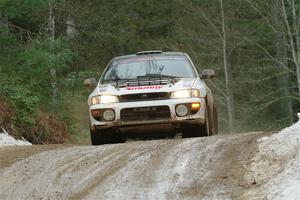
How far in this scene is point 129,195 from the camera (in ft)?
22.3

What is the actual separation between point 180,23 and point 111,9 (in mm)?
4083

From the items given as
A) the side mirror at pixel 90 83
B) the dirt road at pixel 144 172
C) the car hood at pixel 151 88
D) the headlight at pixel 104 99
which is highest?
the side mirror at pixel 90 83

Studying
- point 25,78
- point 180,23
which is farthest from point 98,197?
point 180,23

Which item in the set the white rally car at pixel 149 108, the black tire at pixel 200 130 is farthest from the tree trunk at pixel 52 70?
the black tire at pixel 200 130

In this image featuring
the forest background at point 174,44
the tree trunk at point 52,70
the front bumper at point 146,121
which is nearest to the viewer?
the front bumper at point 146,121

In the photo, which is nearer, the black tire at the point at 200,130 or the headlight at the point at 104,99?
the headlight at the point at 104,99

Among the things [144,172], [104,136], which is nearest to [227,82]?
[104,136]

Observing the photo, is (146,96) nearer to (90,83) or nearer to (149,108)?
(149,108)

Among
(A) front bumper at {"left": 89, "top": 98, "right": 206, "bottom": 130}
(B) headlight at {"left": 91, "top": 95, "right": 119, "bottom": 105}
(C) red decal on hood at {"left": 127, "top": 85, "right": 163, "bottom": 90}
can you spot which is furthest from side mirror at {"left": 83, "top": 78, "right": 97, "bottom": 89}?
(C) red decal on hood at {"left": 127, "top": 85, "right": 163, "bottom": 90}

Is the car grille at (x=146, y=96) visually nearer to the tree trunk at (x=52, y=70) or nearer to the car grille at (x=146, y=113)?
the car grille at (x=146, y=113)

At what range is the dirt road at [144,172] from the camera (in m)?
6.86

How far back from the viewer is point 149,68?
1227 cm

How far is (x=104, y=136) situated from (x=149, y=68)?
1.60m

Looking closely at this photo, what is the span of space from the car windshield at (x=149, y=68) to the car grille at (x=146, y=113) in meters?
1.01
